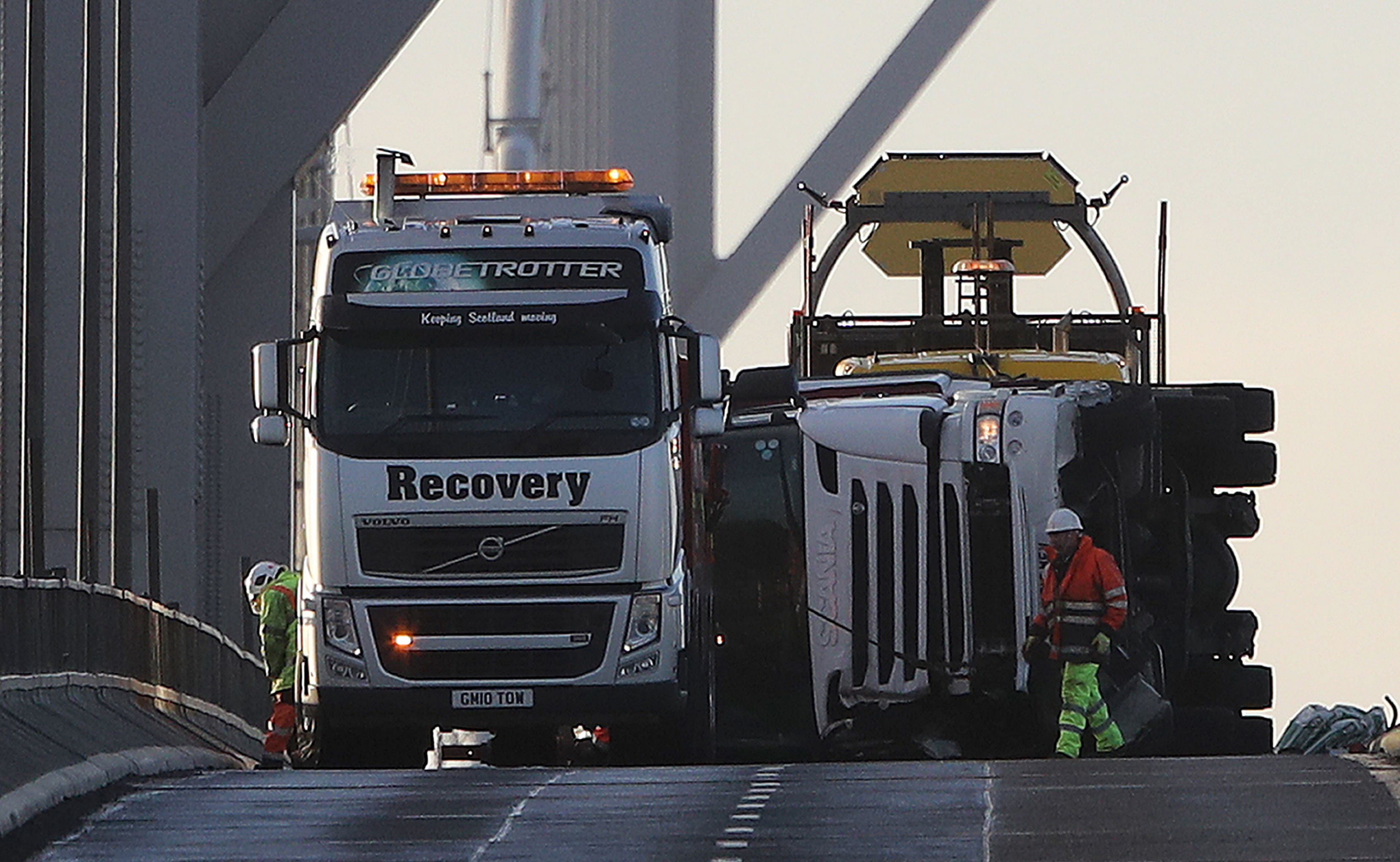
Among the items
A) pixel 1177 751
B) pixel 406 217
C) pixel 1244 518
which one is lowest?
pixel 1177 751

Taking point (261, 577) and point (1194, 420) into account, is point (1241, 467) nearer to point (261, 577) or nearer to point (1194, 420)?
point (1194, 420)

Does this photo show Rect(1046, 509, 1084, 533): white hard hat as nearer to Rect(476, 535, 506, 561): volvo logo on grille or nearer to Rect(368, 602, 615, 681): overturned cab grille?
Rect(368, 602, 615, 681): overturned cab grille

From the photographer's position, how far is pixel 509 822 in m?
13.1

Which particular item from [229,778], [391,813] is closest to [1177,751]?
[229,778]

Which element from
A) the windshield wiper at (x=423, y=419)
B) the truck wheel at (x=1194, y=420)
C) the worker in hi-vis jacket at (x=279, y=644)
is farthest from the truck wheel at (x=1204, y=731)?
the windshield wiper at (x=423, y=419)

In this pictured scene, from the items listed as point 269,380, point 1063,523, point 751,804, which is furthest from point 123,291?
point 751,804

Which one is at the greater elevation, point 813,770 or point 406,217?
point 406,217

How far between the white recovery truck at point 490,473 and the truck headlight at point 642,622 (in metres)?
0.01

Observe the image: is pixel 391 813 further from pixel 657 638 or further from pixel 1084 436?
pixel 1084 436

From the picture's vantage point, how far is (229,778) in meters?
15.7

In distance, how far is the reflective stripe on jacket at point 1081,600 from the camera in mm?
18906

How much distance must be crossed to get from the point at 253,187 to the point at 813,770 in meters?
15.3

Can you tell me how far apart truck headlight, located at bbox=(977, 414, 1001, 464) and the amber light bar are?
2.43m

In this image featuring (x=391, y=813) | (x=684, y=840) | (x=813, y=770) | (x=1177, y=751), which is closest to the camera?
(x=684, y=840)
